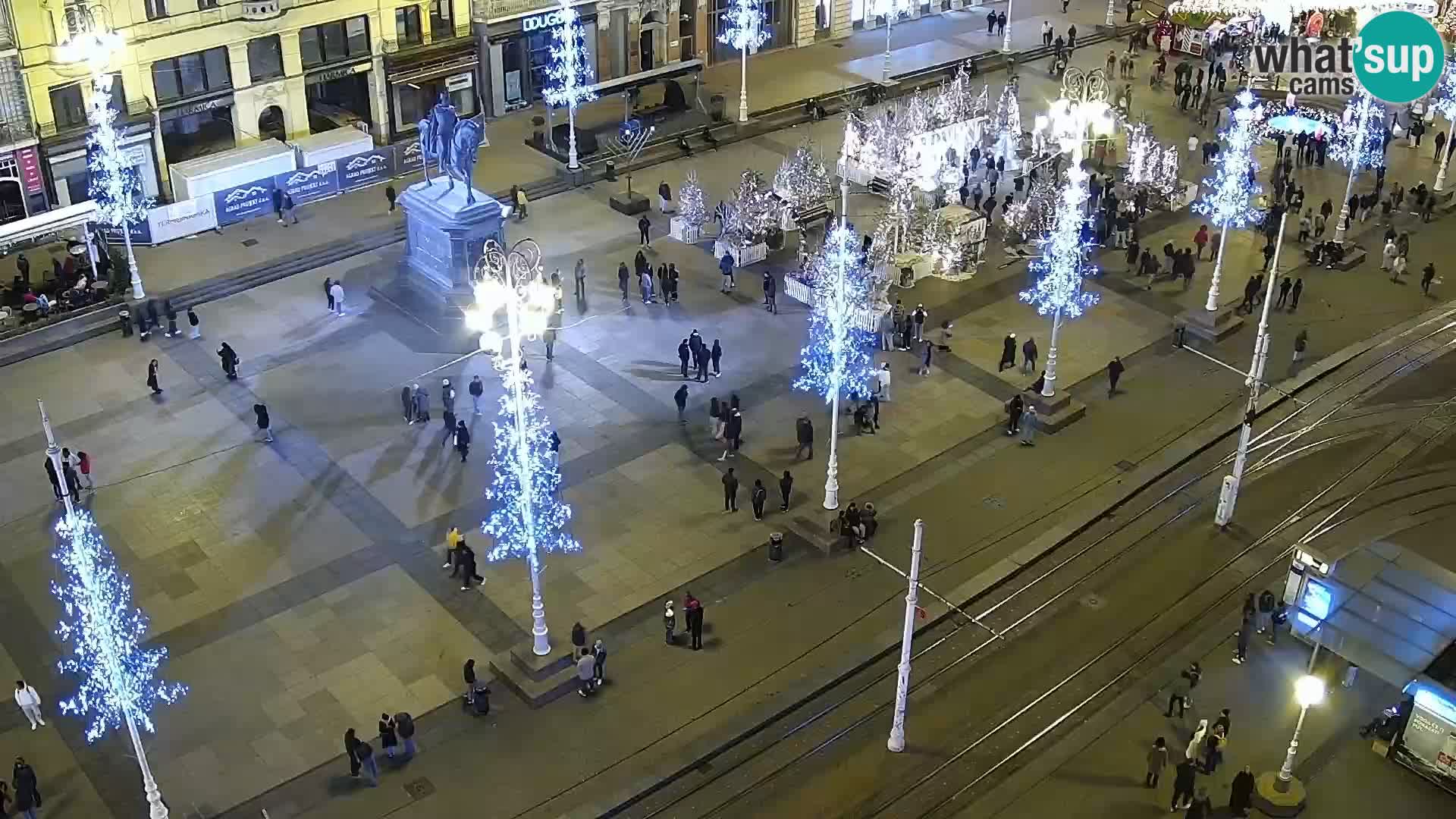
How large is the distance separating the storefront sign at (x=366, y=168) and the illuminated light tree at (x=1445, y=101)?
3327 centimetres

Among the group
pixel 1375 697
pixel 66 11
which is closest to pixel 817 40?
Result: pixel 66 11

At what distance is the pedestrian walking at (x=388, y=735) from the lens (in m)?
27.5

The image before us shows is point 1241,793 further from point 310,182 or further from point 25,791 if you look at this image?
point 310,182

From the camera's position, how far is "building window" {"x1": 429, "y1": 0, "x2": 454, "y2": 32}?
54125mm

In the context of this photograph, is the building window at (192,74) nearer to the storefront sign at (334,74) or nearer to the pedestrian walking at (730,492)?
the storefront sign at (334,74)

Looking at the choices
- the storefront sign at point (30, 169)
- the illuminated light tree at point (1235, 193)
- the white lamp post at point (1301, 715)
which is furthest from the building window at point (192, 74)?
the white lamp post at point (1301, 715)

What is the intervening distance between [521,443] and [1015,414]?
15374 mm

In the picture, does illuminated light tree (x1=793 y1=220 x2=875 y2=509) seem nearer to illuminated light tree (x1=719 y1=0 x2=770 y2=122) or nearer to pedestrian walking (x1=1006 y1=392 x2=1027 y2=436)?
pedestrian walking (x1=1006 y1=392 x2=1027 y2=436)

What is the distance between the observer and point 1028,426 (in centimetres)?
3769

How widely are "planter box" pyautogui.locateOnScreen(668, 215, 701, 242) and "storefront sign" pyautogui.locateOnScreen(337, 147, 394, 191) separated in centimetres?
1122

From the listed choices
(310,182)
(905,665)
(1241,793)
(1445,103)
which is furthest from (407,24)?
(1241,793)

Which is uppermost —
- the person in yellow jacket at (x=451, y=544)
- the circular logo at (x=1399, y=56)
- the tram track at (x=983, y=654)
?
the circular logo at (x=1399, y=56)

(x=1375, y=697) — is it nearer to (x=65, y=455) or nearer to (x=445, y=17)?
(x=65, y=455)

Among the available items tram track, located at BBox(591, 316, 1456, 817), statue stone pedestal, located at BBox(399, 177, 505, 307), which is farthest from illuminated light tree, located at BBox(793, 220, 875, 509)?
statue stone pedestal, located at BBox(399, 177, 505, 307)
